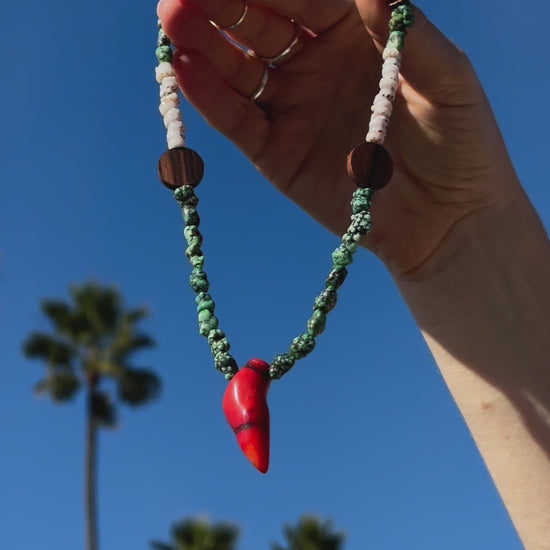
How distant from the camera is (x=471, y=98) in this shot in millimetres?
1953

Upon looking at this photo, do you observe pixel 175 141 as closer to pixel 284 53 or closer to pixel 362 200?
pixel 284 53

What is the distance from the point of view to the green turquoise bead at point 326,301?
6.36ft

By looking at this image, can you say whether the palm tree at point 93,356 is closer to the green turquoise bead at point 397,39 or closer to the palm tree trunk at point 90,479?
the palm tree trunk at point 90,479

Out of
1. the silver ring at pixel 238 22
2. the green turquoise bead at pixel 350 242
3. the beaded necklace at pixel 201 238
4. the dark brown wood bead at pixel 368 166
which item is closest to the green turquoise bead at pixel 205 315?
the beaded necklace at pixel 201 238

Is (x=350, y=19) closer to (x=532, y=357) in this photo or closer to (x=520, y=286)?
(x=520, y=286)

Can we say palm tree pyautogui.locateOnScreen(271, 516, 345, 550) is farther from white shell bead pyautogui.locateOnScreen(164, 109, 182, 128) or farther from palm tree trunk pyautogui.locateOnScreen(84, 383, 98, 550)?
white shell bead pyautogui.locateOnScreen(164, 109, 182, 128)

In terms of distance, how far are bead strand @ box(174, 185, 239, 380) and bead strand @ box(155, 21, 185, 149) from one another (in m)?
0.14

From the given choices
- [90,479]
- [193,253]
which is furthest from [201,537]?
[193,253]

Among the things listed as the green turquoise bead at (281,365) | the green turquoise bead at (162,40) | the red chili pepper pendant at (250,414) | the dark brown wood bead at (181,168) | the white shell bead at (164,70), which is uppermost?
the green turquoise bead at (162,40)

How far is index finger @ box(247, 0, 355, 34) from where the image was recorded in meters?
2.00

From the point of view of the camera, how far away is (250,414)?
5.70 ft

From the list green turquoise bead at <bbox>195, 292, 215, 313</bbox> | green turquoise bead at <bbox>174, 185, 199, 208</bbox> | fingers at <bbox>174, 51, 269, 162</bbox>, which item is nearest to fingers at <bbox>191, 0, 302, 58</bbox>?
fingers at <bbox>174, 51, 269, 162</bbox>

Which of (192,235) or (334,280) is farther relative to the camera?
(192,235)

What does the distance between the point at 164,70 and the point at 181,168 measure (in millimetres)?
266
